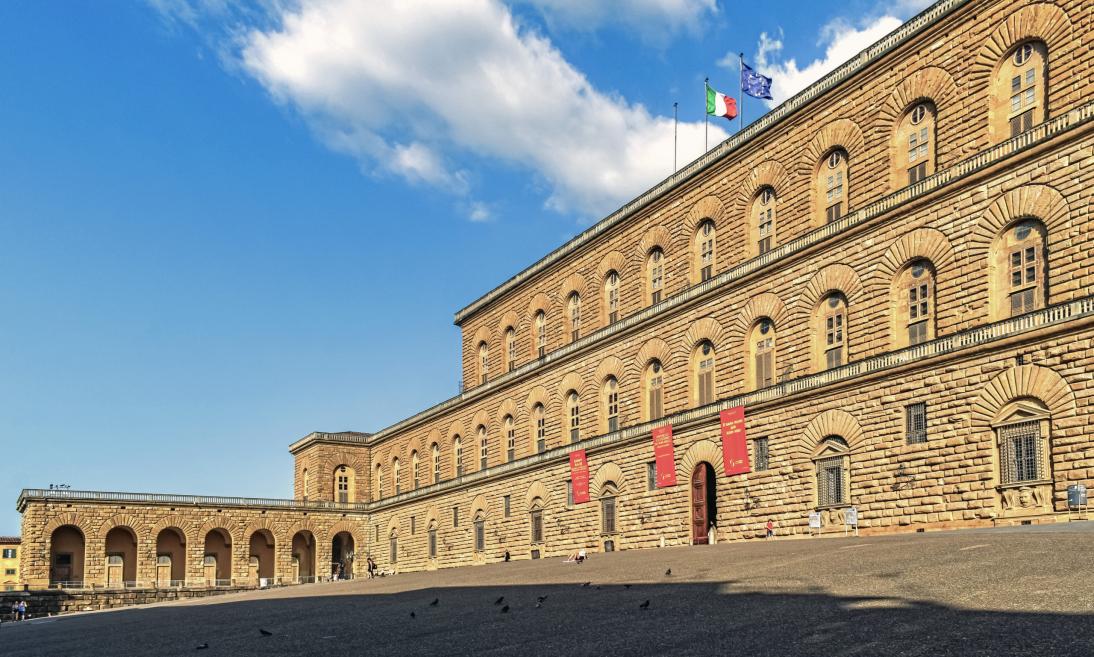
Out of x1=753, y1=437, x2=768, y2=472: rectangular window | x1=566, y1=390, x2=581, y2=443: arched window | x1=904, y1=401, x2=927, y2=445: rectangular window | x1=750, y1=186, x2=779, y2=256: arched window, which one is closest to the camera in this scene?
x1=904, y1=401, x2=927, y2=445: rectangular window

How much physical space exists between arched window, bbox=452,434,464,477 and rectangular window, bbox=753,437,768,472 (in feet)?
80.1

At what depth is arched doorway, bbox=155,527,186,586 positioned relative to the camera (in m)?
60.0

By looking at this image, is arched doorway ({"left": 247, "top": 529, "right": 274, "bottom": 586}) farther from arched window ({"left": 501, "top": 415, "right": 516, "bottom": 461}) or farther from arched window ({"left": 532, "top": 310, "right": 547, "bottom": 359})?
arched window ({"left": 532, "top": 310, "right": 547, "bottom": 359})

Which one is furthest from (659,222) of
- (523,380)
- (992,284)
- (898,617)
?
(898,617)

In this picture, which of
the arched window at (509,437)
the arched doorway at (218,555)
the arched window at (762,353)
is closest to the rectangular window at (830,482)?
the arched window at (762,353)

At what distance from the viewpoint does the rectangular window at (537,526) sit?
4588 centimetres

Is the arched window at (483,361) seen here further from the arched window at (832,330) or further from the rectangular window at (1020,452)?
the rectangular window at (1020,452)

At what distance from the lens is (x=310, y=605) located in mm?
27219

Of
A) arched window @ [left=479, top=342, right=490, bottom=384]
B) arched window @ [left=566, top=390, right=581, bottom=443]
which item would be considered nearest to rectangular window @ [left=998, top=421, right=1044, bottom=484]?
arched window @ [left=566, top=390, right=581, bottom=443]

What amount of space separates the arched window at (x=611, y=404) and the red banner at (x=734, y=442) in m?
7.81

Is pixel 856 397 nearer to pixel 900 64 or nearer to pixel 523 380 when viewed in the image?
pixel 900 64

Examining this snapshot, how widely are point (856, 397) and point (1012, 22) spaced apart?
10.7 m

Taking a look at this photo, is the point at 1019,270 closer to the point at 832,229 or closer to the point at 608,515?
the point at 832,229

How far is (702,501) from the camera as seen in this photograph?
36.0 metres
